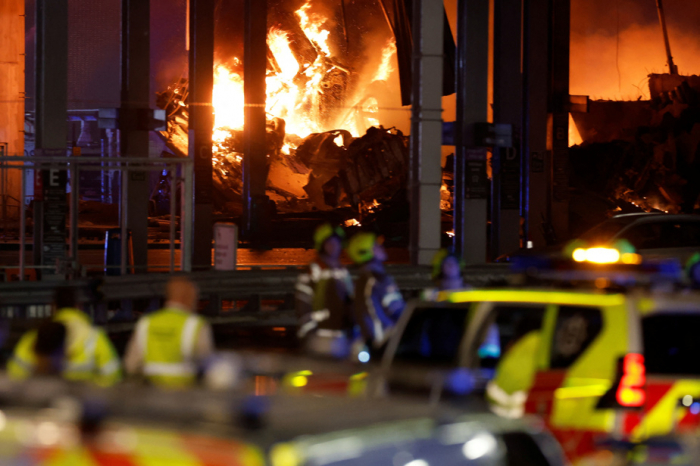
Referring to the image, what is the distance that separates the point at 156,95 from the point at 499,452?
70100 millimetres

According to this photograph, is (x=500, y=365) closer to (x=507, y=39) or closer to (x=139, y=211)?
(x=139, y=211)

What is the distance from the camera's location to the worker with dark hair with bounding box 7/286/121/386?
423 centimetres

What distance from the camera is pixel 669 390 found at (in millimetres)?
4781

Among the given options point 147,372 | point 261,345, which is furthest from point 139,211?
point 147,372

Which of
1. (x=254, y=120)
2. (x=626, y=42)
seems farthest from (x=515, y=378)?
(x=626, y=42)

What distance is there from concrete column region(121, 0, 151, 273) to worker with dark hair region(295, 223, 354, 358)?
12717 millimetres

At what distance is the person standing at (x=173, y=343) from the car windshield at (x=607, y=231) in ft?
37.1

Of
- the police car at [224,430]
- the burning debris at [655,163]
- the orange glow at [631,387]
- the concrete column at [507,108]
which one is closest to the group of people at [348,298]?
the orange glow at [631,387]

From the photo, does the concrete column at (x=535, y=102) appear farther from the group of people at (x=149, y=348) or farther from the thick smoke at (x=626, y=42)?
the thick smoke at (x=626, y=42)

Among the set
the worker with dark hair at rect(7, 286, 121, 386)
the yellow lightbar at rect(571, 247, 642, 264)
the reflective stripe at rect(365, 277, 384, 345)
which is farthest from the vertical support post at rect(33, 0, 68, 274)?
the yellow lightbar at rect(571, 247, 642, 264)

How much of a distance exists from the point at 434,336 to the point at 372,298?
1.34 m

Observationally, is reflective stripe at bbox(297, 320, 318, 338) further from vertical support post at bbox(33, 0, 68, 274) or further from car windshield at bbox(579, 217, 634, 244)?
vertical support post at bbox(33, 0, 68, 274)

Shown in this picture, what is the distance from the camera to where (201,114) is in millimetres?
25281

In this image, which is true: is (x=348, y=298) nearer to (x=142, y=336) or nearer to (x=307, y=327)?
(x=307, y=327)
